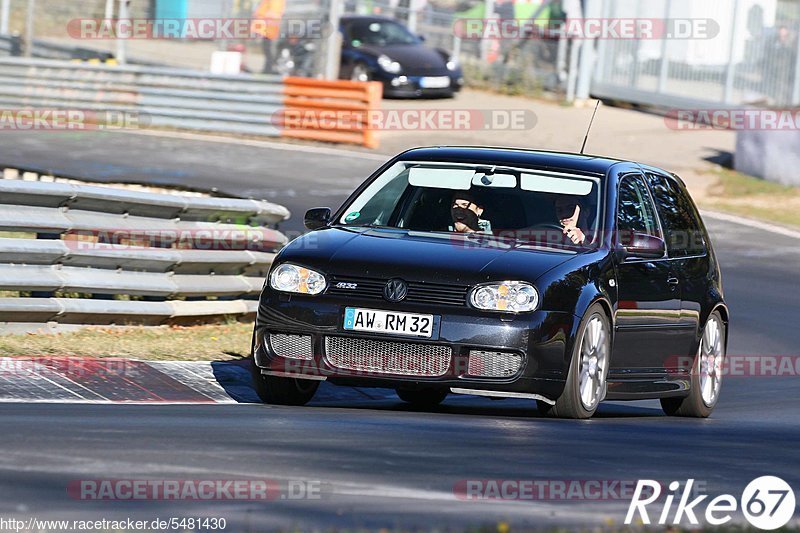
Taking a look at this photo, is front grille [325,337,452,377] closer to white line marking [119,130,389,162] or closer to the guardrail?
the guardrail

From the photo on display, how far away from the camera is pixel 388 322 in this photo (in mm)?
8477

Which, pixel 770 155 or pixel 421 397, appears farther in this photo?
pixel 770 155

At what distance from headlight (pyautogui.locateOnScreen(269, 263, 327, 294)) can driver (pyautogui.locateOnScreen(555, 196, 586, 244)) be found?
5.00 feet

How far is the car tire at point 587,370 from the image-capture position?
28.3 ft

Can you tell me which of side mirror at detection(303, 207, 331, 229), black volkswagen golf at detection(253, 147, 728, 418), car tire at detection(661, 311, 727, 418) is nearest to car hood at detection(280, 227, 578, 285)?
black volkswagen golf at detection(253, 147, 728, 418)

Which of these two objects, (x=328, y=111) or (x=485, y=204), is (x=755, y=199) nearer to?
(x=328, y=111)

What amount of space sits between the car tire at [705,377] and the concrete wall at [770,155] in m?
14.5

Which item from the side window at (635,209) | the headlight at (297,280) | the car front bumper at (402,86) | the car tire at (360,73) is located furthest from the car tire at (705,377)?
the car tire at (360,73)

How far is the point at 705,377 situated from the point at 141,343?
376cm

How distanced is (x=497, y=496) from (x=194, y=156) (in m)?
20.2

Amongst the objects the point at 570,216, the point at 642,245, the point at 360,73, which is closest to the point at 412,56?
the point at 360,73

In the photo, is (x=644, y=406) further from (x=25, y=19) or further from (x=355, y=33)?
(x=25, y=19)

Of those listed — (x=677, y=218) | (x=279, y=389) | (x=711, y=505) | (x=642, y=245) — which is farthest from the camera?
(x=677, y=218)

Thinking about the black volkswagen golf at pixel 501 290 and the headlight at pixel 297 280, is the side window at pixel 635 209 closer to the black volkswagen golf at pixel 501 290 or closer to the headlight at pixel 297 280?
the black volkswagen golf at pixel 501 290
